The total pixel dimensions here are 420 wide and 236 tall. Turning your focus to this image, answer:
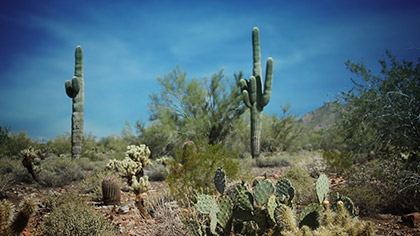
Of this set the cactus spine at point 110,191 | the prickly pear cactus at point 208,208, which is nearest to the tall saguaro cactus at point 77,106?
the cactus spine at point 110,191

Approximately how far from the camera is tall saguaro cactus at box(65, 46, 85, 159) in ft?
44.3

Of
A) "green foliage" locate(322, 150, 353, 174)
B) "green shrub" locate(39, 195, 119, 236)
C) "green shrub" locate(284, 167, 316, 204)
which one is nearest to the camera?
"green shrub" locate(39, 195, 119, 236)

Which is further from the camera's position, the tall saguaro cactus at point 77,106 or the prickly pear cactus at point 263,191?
the tall saguaro cactus at point 77,106

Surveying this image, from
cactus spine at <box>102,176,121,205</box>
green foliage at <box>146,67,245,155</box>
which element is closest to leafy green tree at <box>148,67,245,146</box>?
green foliage at <box>146,67,245,155</box>

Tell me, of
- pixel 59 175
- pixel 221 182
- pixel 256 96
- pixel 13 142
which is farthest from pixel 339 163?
pixel 13 142

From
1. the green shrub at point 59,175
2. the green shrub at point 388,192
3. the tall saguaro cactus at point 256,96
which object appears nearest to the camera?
the green shrub at point 388,192

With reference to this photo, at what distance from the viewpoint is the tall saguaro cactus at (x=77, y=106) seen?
13492mm

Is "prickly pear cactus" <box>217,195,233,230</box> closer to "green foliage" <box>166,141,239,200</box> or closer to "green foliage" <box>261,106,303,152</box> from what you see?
"green foliage" <box>166,141,239,200</box>

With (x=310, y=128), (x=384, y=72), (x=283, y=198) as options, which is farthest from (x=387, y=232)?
(x=310, y=128)

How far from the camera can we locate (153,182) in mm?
8992

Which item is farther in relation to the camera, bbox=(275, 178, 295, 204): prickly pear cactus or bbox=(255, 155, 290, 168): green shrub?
bbox=(255, 155, 290, 168): green shrub

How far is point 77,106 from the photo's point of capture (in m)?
13.9

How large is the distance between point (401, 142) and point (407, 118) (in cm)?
69

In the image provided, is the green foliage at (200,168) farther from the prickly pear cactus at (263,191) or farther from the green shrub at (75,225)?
the prickly pear cactus at (263,191)
